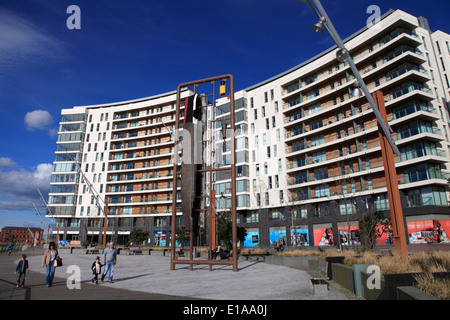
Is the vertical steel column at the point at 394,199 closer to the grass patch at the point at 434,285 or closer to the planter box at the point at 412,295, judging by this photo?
the grass patch at the point at 434,285

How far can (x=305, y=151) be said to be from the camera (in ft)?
156

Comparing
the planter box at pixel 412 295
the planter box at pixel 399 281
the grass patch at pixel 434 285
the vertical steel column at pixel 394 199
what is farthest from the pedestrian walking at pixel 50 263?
the vertical steel column at pixel 394 199

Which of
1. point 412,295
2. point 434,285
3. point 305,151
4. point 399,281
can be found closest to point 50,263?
point 399,281

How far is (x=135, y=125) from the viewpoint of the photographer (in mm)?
72000

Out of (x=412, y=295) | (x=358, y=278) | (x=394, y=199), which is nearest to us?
(x=412, y=295)

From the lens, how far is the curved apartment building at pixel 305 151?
115 feet

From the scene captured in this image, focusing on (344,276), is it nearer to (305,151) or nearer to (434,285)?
(434,285)

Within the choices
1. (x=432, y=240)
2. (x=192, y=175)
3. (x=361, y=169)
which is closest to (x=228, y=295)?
(x=192, y=175)
